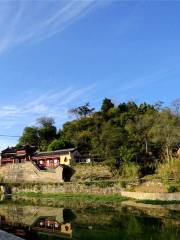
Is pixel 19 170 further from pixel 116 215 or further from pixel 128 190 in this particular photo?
pixel 116 215

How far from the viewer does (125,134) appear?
66.4 metres

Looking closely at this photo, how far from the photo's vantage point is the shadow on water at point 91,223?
26.9m

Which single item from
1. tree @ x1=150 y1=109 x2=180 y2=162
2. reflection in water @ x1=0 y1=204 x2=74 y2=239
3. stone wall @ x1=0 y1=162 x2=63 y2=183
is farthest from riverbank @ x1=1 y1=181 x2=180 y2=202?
tree @ x1=150 y1=109 x2=180 y2=162

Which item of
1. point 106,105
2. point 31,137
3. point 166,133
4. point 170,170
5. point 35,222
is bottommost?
point 35,222

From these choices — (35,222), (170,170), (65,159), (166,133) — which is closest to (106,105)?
(65,159)

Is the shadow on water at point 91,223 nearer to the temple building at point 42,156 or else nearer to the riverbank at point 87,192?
the riverbank at point 87,192

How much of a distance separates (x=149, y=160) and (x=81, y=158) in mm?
17159

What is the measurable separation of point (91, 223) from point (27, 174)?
138 feet

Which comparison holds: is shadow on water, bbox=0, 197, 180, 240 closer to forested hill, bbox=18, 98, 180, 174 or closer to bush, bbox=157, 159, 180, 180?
bush, bbox=157, 159, 180, 180

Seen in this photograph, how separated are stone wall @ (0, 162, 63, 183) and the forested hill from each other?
708 cm

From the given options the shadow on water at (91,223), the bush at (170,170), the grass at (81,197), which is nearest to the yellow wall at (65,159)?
the grass at (81,197)

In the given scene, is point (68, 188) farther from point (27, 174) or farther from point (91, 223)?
point (91, 223)

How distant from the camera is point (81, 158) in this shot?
242 feet

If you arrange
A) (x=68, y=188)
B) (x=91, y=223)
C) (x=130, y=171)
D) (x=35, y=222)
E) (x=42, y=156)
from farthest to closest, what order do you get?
(x=42, y=156)
(x=68, y=188)
(x=130, y=171)
(x=35, y=222)
(x=91, y=223)
